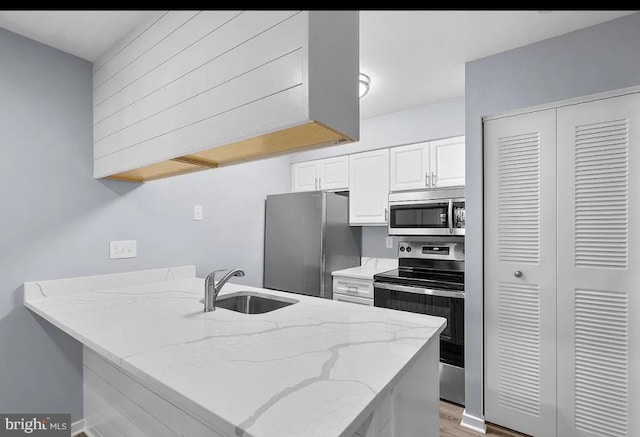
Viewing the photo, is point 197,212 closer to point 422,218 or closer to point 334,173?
point 334,173

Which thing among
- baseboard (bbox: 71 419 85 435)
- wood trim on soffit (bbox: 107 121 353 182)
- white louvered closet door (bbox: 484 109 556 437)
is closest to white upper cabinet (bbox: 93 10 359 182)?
wood trim on soffit (bbox: 107 121 353 182)

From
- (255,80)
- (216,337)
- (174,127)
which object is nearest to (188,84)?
(174,127)

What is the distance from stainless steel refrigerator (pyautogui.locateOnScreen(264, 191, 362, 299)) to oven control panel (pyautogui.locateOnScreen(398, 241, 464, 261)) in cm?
55

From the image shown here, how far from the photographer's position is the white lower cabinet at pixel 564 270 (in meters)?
1.59

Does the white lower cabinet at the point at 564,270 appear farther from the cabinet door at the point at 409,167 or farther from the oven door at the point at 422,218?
the cabinet door at the point at 409,167

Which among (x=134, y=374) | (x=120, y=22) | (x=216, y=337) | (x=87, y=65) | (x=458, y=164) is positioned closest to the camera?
(x=120, y=22)

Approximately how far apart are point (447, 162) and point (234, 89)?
6.44ft

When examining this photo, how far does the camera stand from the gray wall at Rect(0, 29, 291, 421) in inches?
63.8

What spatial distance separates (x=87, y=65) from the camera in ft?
6.00

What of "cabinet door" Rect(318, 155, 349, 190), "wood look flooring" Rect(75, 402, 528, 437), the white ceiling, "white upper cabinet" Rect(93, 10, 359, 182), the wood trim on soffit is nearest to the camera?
the white ceiling

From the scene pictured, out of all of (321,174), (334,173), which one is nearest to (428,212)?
(334,173)

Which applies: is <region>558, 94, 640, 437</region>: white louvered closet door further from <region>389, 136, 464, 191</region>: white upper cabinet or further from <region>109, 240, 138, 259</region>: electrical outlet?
<region>109, 240, 138, 259</region>: electrical outlet

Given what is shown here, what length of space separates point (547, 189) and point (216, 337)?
1826 millimetres

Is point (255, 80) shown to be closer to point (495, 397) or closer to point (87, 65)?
point (87, 65)
